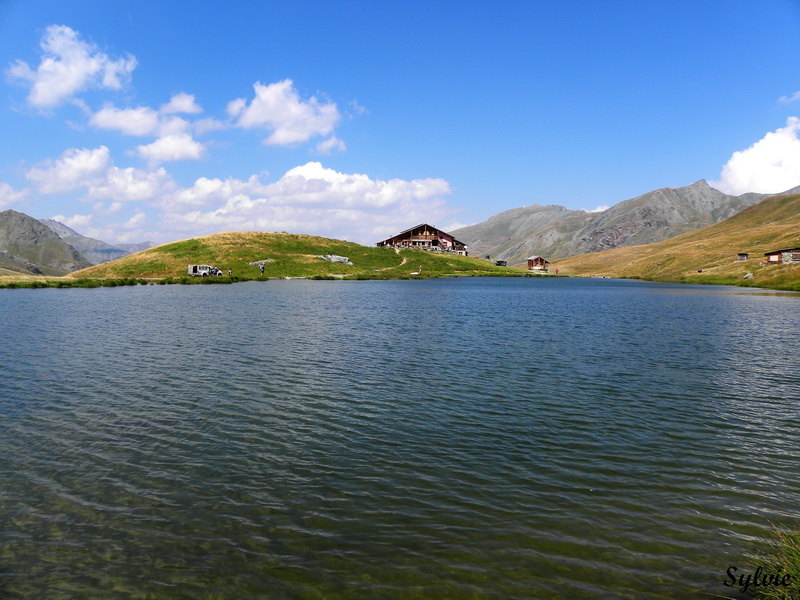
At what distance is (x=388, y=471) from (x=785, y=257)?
644 feet

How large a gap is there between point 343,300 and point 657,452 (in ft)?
230

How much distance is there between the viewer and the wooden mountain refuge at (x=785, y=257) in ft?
507

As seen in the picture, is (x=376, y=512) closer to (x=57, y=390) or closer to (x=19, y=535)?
(x=19, y=535)

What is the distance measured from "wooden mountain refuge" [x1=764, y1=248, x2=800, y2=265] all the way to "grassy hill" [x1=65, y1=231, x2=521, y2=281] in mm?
107387

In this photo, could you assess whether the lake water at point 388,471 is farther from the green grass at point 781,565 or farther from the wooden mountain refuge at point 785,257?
the wooden mountain refuge at point 785,257

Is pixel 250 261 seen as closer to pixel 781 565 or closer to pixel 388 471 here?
pixel 388 471

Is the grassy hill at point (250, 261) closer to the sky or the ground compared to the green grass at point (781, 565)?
closer to the sky

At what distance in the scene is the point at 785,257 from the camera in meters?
160

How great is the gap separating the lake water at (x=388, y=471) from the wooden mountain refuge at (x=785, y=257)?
15382 cm

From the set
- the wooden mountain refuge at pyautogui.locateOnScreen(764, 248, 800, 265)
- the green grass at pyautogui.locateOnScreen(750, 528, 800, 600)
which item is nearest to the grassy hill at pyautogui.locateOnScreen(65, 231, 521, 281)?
the wooden mountain refuge at pyautogui.locateOnScreen(764, 248, 800, 265)

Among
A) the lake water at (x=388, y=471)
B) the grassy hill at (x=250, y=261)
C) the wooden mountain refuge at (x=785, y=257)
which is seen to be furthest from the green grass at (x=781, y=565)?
the wooden mountain refuge at (x=785, y=257)

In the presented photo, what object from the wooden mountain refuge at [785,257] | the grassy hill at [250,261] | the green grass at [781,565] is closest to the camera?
the green grass at [781,565]

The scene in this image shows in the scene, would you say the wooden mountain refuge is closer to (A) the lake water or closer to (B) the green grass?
(A) the lake water

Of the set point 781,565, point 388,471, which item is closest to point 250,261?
point 388,471
